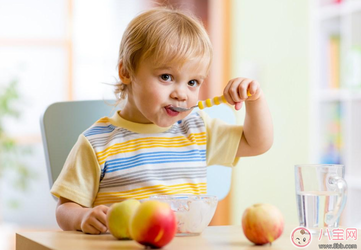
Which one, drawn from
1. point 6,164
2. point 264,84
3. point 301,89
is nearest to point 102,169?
point 301,89

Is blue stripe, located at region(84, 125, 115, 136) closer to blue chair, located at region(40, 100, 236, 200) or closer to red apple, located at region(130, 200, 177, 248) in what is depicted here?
blue chair, located at region(40, 100, 236, 200)

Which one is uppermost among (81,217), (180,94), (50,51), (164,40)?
(50,51)

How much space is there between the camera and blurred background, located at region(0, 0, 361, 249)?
2.99m

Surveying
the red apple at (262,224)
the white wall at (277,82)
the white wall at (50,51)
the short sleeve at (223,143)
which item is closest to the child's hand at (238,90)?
the short sleeve at (223,143)

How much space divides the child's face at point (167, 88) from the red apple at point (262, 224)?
45 centimetres

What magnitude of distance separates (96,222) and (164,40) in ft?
1.61

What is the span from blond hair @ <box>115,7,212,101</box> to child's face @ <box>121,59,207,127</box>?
0.02 metres

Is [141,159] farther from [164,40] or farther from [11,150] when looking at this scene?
[11,150]

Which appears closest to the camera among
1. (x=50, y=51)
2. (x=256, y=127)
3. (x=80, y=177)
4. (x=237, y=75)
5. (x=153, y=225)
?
(x=153, y=225)

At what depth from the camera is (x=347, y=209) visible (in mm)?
2875

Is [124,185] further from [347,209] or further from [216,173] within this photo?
[347,209]

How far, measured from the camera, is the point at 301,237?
2.74 feet

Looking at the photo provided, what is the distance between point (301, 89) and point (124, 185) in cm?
228

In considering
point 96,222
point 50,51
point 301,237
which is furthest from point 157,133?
point 50,51
